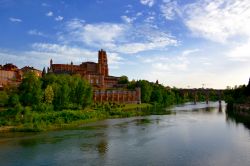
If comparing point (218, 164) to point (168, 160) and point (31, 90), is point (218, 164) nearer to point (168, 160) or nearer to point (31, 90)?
point (168, 160)

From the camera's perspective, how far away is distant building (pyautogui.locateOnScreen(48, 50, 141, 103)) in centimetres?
9175

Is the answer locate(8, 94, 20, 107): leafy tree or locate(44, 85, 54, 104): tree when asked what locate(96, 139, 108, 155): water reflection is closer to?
locate(8, 94, 20, 107): leafy tree

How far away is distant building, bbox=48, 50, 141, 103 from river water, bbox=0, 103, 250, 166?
4963 centimetres

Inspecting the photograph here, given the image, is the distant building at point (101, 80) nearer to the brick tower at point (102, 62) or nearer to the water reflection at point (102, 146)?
the brick tower at point (102, 62)

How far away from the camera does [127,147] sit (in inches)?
1188

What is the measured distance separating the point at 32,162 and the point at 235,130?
26.2 metres

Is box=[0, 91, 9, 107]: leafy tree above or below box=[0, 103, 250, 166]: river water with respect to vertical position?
above

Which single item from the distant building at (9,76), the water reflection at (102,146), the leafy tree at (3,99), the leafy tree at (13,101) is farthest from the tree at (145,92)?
the water reflection at (102,146)

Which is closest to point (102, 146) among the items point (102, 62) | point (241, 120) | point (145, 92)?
point (241, 120)

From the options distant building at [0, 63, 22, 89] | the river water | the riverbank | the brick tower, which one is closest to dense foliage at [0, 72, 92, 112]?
the riverbank

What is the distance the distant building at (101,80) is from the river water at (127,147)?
49629 mm

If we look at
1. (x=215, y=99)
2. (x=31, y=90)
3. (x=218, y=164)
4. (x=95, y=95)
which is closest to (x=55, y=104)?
(x=31, y=90)

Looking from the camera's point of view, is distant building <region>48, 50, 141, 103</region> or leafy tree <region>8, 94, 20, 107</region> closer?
leafy tree <region>8, 94, 20, 107</region>

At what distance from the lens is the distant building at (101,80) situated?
91750 mm
